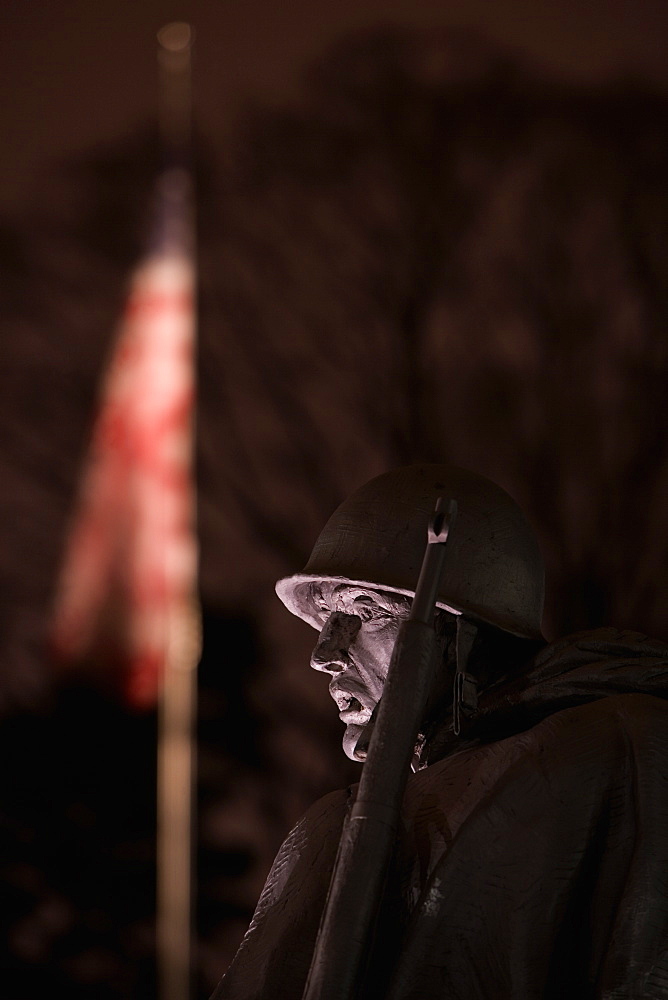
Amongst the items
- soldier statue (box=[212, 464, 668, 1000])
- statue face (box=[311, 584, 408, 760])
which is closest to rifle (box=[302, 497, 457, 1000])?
soldier statue (box=[212, 464, 668, 1000])

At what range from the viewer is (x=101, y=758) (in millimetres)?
12719

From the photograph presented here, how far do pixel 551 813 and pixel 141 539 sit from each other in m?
8.53

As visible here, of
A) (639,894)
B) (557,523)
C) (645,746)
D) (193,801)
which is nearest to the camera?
(639,894)

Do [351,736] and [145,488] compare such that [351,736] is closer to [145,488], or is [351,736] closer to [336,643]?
[336,643]

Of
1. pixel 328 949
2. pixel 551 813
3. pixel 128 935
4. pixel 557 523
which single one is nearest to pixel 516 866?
pixel 551 813

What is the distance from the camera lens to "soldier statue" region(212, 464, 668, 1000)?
4.40m

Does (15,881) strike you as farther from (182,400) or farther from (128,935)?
(182,400)

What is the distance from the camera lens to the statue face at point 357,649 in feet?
18.2

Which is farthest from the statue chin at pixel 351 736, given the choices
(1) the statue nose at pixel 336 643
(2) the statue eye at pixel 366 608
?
(2) the statue eye at pixel 366 608

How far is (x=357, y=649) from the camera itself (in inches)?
220

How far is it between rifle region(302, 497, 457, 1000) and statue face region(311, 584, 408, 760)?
27.5 inches

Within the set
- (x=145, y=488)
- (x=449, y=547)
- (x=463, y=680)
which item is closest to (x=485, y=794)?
(x=463, y=680)

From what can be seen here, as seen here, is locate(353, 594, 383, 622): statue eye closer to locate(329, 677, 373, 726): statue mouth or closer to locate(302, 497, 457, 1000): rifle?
locate(329, 677, 373, 726): statue mouth

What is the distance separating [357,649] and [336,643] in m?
0.07
